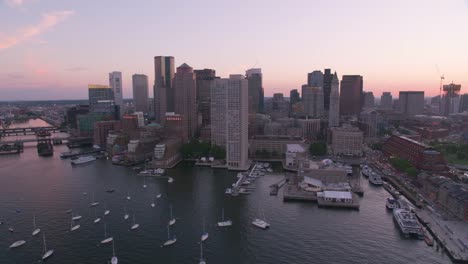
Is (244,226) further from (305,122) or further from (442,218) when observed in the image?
(305,122)

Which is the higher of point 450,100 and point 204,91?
point 204,91

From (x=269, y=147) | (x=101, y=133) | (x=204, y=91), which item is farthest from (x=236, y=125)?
(x=204, y=91)

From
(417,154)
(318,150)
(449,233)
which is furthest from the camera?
(318,150)

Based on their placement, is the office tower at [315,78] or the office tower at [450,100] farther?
the office tower at [315,78]

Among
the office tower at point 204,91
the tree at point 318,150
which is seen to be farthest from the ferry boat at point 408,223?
the office tower at point 204,91

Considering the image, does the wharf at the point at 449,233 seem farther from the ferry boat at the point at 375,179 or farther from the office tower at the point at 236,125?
the office tower at the point at 236,125

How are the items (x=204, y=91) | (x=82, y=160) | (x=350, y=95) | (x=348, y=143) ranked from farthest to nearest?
(x=350, y=95) → (x=204, y=91) → (x=348, y=143) → (x=82, y=160)

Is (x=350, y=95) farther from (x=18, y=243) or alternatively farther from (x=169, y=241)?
(x=18, y=243)
